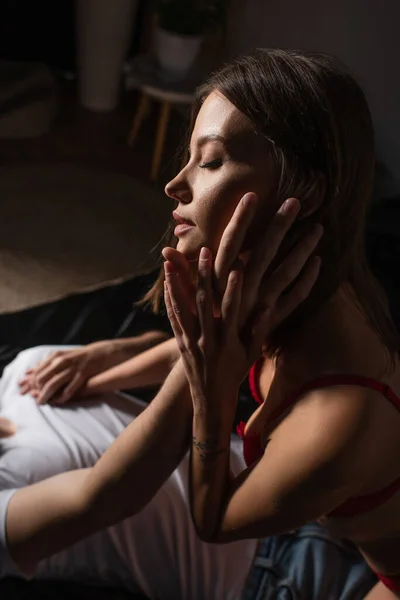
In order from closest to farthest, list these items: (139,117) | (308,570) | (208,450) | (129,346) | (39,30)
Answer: (208,450), (308,570), (129,346), (139,117), (39,30)

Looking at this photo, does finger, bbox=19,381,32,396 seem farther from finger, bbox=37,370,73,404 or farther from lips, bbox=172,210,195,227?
lips, bbox=172,210,195,227

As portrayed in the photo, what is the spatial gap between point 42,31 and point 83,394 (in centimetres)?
274

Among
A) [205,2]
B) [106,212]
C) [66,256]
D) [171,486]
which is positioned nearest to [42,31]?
[205,2]

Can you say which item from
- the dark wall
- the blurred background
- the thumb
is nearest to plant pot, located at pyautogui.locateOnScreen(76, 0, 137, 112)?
the blurred background

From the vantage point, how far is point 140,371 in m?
1.22

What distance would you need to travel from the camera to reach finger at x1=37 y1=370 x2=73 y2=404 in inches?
47.4

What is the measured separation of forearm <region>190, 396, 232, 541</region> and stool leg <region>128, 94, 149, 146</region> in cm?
254

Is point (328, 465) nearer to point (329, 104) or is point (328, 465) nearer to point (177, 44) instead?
point (329, 104)

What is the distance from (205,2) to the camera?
2957 mm

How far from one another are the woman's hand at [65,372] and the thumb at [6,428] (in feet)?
Answer: 0.21

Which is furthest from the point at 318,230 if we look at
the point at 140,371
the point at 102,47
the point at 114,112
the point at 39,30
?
the point at 39,30

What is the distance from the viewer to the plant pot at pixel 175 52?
2.88 meters

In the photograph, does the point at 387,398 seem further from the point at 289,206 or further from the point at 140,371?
the point at 140,371

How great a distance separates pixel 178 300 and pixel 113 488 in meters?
0.26
